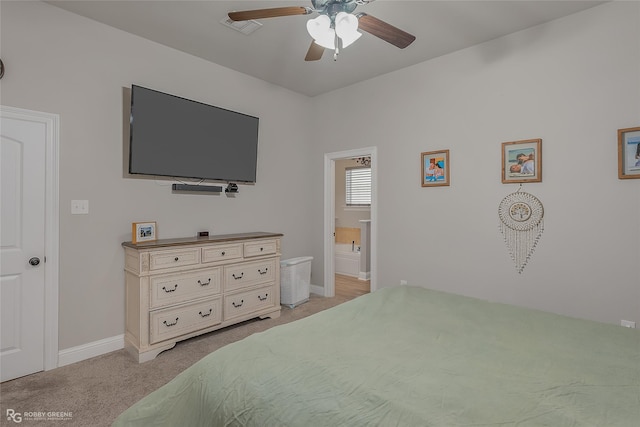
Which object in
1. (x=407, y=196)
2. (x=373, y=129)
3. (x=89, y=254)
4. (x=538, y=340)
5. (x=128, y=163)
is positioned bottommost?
(x=538, y=340)

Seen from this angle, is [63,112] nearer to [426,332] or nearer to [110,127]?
[110,127]

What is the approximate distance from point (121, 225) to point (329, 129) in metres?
→ 2.75

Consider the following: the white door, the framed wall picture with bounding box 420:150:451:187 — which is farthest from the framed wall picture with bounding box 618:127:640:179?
the white door

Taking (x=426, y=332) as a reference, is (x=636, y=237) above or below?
above

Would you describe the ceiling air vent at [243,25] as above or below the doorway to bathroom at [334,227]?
above

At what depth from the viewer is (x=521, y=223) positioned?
112 inches

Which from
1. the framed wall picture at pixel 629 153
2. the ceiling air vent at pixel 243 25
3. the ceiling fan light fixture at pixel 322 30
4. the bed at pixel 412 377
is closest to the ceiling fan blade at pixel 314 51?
the ceiling fan light fixture at pixel 322 30

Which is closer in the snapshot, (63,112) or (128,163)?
(63,112)

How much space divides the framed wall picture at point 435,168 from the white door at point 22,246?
134 inches

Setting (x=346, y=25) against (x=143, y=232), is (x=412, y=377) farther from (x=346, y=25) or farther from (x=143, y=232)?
(x=143, y=232)

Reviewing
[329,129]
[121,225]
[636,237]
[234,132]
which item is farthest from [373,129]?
[121,225]

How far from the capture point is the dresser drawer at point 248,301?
317cm

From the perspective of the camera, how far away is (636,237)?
91.9 inches

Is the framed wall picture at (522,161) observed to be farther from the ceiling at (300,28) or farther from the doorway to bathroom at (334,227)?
the doorway to bathroom at (334,227)
